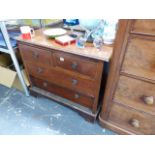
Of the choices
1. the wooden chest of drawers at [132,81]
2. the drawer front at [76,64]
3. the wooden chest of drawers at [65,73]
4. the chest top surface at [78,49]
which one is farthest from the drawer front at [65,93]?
the chest top surface at [78,49]

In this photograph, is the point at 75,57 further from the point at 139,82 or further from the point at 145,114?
the point at 145,114

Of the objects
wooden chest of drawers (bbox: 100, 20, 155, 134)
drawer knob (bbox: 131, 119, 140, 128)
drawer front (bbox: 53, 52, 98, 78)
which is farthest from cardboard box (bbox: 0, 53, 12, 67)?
drawer knob (bbox: 131, 119, 140, 128)

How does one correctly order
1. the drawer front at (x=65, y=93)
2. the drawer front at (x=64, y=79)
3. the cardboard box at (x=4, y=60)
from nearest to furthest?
the drawer front at (x=64, y=79) → the drawer front at (x=65, y=93) → the cardboard box at (x=4, y=60)

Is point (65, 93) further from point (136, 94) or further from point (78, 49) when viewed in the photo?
point (136, 94)


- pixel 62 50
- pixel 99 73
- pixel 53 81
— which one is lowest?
pixel 53 81

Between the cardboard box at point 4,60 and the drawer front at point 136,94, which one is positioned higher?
the drawer front at point 136,94

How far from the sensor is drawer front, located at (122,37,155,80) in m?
0.67

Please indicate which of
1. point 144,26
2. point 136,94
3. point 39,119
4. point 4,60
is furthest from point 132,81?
point 4,60

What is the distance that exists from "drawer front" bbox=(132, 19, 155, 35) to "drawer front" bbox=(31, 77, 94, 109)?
71 cm

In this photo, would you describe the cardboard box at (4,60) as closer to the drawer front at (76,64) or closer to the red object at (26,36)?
the red object at (26,36)

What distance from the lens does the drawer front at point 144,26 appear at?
0.60 m
